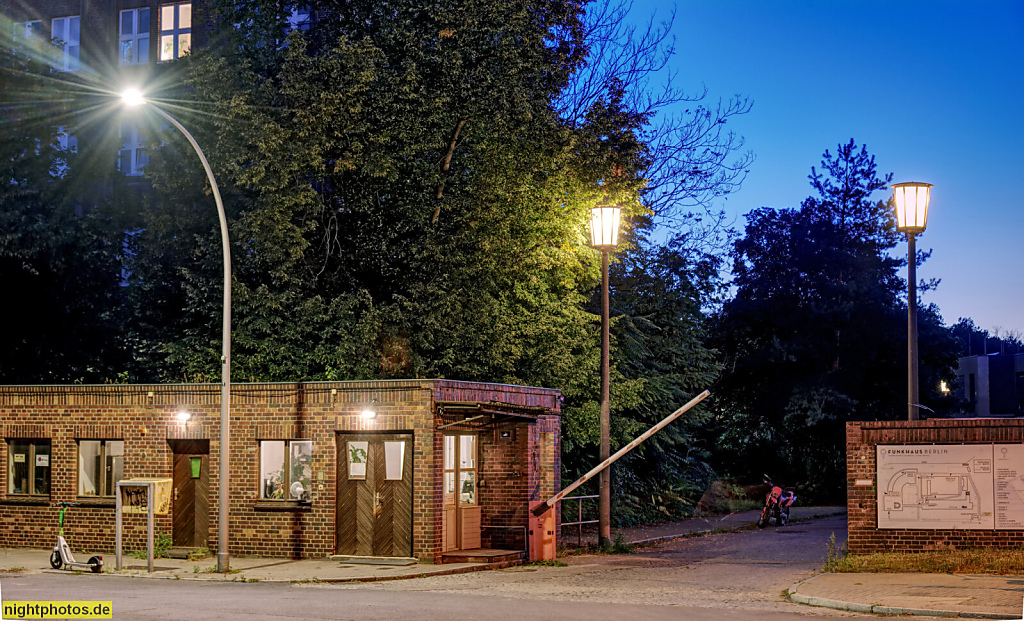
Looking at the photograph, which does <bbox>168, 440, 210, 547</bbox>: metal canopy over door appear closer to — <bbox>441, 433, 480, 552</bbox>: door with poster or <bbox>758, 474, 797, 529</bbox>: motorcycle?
<bbox>441, 433, 480, 552</bbox>: door with poster

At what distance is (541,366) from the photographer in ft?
102

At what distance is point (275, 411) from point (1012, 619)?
14.3 m

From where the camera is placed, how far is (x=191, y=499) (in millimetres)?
23500

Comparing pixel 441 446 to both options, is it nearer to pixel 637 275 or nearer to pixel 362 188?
pixel 362 188

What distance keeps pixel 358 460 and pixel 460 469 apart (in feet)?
7.09

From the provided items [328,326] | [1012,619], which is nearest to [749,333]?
[328,326]

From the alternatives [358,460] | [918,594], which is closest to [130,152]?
[358,460]

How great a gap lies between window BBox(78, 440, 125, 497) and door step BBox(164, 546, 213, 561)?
7.53 ft

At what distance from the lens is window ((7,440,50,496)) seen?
24.8 m

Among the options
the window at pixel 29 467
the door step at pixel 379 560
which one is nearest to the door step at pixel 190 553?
the door step at pixel 379 560

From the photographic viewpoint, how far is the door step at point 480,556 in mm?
21547

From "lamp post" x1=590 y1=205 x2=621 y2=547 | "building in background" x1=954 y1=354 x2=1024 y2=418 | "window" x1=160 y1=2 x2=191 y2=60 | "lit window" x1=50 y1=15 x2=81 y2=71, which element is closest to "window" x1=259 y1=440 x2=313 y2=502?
"lamp post" x1=590 y1=205 x2=621 y2=547

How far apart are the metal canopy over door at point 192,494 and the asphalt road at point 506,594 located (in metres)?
3.83

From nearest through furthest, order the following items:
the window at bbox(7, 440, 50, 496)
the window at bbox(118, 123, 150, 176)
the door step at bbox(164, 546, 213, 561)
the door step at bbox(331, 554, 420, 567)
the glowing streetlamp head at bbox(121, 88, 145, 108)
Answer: the glowing streetlamp head at bbox(121, 88, 145, 108)
the door step at bbox(331, 554, 420, 567)
the door step at bbox(164, 546, 213, 561)
the window at bbox(7, 440, 50, 496)
the window at bbox(118, 123, 150, 176)
